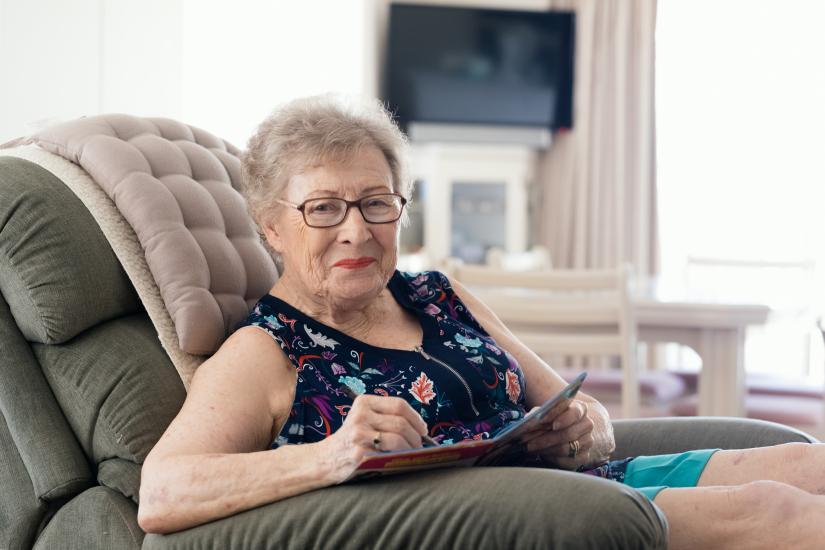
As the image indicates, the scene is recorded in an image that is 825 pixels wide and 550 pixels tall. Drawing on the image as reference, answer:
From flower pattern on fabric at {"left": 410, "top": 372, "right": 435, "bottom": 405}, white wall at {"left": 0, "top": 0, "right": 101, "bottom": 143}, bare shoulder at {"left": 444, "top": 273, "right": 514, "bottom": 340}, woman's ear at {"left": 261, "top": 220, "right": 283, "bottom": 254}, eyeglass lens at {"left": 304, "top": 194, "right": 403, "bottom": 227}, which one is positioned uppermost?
white wall at {"left": 0, "top": 0, "right": 101, "bottom": 143}

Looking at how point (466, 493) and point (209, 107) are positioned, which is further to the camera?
point (209, 107)

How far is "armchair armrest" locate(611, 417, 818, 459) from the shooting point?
1686 millimetres

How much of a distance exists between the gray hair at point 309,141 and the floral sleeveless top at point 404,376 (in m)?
0.19

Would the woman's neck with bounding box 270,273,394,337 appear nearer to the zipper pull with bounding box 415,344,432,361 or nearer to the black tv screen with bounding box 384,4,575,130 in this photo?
the zipper pull with bounding box 415,344,432,361

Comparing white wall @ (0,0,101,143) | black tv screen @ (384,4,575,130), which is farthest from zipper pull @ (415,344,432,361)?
black tv screen @ (384,4,575,130)

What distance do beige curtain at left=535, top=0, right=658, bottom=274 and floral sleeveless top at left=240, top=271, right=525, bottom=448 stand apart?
3866 mm

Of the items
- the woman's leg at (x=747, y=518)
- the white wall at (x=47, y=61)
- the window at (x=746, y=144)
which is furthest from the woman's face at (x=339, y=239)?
the window at (x=746, y=144)

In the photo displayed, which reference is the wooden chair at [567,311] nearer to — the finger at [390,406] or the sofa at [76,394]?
the sofa at [76,394]

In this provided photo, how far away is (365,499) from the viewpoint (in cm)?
112

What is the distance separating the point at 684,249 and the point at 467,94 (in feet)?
4.64

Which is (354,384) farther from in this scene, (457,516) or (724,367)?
(724,367)

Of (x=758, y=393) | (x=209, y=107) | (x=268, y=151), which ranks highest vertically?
(x=209, y=107)

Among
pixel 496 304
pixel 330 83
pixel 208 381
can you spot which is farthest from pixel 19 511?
pixel 330 83

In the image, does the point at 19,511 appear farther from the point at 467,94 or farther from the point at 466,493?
the point at 467,94
